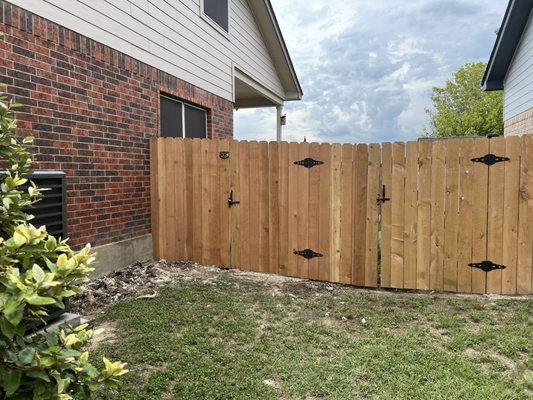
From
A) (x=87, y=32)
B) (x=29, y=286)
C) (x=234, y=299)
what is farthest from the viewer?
(x=87, y=32)

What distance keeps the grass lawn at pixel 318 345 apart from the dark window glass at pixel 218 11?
6322mm

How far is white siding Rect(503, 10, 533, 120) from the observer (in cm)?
933

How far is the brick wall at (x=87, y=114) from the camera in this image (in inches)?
160

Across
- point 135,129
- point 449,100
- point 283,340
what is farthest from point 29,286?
point 449,100

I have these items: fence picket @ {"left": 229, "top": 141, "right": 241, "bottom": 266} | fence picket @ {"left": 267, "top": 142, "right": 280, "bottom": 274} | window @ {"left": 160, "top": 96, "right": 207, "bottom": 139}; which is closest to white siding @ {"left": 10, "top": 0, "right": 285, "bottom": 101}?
window @ {"left": 160, "top": 96, "right": 207, "bottom": 139}

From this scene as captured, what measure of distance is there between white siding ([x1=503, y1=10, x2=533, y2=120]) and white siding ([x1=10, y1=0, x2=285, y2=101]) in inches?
272

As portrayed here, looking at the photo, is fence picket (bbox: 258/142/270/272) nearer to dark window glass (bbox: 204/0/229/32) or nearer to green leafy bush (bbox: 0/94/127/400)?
green leafy bush (bbox: 0/94/127/400)

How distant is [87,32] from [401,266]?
16.4 ft

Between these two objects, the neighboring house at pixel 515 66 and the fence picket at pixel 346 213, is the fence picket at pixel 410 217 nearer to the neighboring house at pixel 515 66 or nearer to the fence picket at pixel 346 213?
the fence picket at pixel 346 213

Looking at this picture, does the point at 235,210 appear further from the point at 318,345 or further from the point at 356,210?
the point at 318,345

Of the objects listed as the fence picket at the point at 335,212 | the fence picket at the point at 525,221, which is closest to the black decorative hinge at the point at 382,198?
the fence picket at the point at 335,212

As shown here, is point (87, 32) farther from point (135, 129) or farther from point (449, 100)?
point (449, 100)

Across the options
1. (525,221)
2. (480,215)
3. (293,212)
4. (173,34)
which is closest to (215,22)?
(173,34)

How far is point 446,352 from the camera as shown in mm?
3279
